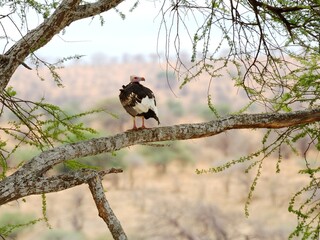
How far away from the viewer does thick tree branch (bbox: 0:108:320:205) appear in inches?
107

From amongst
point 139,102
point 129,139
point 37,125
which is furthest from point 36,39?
point 129,139

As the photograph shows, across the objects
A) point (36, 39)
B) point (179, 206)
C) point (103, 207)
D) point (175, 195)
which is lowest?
point (103, 207)

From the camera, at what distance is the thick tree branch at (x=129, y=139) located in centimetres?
271

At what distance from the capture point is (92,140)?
9.37 feet

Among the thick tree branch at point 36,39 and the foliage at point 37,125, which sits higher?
the thick tree branch at point 36,39

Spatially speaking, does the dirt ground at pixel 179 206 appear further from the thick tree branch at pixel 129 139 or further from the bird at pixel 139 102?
the bird at pixel 139 102

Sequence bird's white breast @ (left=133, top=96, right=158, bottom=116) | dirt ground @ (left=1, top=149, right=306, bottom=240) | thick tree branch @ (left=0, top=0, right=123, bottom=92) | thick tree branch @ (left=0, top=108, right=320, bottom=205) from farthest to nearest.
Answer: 1. dirt ground @ (left=1, top=149, right=306, bottom=240)
2. thick tree branch @ (left=0, top=0, right=123, bottom=92)
3. bird's white breast @ (left=133, top=96, right=158, bottom=116)
4. thick tree branch @ (left=0, top=108, right=320, bottom=205)

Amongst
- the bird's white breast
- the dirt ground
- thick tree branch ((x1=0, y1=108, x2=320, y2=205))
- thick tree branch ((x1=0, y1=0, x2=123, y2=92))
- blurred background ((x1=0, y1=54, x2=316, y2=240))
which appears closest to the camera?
thick tree branch ((x1=0, y1=108, x2=320, y2=205))

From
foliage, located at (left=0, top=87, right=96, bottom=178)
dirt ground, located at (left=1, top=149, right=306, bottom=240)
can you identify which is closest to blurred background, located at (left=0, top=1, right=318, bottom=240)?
dirt ground, located at (left=1, top=149, right=306, bottom=240)

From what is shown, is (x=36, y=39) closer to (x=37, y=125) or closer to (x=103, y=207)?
(x=37, y=125)

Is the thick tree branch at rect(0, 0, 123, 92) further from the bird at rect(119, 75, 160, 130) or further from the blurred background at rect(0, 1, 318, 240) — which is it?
the blurred background at rect(0, 1, 318, 240)

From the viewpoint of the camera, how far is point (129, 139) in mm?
2971

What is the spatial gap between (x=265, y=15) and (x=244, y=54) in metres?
0.25

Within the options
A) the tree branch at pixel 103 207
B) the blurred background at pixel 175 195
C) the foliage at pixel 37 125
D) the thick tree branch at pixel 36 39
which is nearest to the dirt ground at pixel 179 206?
the blurred background at pixel 175 195
